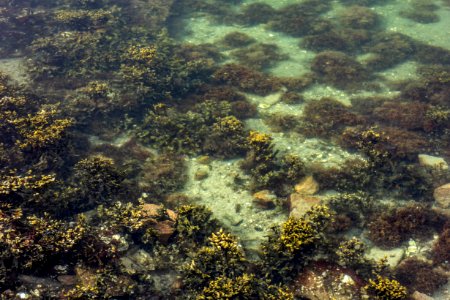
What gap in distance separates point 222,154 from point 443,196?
22.1 ft

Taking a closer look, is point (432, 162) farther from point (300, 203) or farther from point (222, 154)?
point (222, 154)

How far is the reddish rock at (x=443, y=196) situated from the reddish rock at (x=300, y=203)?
11.4ft

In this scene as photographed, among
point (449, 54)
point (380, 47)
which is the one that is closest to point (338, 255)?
point (380, 47)

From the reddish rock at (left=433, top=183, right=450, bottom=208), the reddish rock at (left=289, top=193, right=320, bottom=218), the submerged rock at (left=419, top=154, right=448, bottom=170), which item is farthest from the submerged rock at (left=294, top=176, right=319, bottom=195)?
the submerged rock at (left=419, top=154, right=448, bottom=170)

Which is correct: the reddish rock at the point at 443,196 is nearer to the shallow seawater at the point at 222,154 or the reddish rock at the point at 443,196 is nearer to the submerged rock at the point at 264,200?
the shallow seawater at the point at 222,154

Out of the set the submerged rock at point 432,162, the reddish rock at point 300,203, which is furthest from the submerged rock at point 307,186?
the submerged rock at point 432,162

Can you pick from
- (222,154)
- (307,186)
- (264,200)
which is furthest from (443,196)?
(222,154)

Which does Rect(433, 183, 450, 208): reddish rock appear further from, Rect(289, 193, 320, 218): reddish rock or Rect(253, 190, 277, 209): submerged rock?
Rect(253, 190, 277, 209): submerged rock

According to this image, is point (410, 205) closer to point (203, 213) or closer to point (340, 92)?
point (203, 213)

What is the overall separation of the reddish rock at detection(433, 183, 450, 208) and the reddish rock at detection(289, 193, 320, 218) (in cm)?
349

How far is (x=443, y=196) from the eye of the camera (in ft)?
32.2

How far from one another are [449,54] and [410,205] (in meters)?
11.5

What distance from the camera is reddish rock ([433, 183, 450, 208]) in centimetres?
972

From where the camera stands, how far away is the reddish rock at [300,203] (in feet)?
30.3
